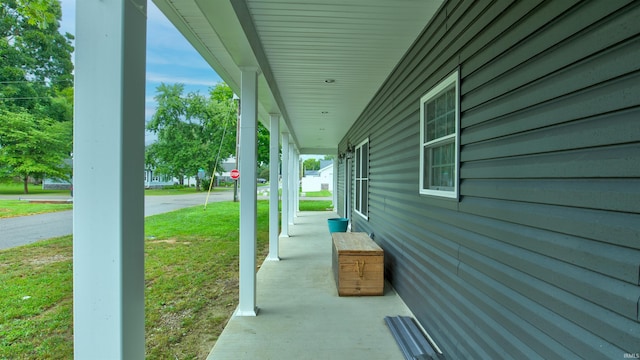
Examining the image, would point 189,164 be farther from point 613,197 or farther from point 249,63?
point 613,197

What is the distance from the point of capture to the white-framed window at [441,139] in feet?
7.69

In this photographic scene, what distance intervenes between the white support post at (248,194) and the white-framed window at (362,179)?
301 cm

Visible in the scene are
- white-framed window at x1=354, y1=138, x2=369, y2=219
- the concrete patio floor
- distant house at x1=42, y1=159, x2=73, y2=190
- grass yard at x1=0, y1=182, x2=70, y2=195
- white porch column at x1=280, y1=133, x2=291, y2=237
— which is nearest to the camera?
distant house at x1=42, y1=159, x2=73, y2=190

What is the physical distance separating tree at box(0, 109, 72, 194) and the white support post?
1.71 meters

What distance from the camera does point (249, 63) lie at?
3.22 meters

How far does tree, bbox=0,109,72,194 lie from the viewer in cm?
140

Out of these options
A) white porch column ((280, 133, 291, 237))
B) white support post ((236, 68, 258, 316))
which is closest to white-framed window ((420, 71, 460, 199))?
white support post ((236, 68, 258, 316))

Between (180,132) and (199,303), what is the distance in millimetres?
22573

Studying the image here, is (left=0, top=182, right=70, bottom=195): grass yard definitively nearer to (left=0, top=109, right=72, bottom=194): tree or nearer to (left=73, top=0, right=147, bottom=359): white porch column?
(left=0, top=109, right=72, bottom=194): tree

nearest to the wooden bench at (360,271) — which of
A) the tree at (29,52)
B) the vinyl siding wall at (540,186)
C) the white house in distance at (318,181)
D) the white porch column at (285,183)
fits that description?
the vinyl siding wall at (540,186)

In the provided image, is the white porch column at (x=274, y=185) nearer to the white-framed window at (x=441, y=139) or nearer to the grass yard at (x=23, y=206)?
the white-framed window at (x=441, y=139)

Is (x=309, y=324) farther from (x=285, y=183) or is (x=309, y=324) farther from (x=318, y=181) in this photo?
(x=318, y=181)

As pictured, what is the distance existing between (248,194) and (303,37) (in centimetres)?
162

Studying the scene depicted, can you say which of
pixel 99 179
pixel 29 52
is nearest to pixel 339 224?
pixel 29 52
